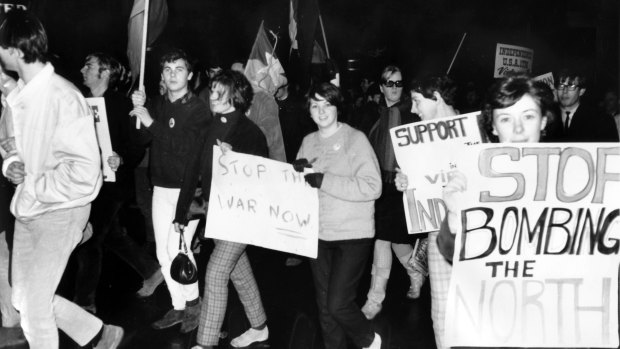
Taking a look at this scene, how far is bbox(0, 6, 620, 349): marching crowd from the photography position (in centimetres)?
379

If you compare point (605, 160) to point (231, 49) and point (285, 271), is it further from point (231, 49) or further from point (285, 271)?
point (231, 49)

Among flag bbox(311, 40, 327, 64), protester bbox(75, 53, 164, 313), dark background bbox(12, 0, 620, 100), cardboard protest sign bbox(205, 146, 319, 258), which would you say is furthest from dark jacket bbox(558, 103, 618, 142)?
dark background bbox(12, 0, 620, 100)

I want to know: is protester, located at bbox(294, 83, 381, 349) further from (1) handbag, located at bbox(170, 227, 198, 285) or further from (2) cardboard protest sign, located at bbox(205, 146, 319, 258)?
(1) handbag, located at bbox(170, 227, 198, 285)

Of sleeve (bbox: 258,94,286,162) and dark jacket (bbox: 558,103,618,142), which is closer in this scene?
dark jacket (bbox: 558,103,618,142)

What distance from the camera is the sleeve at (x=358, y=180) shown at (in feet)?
13.8

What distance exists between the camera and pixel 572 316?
311 cm

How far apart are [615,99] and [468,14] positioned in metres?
7.08

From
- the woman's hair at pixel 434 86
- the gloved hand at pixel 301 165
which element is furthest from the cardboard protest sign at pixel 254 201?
the woman's hair at pixel 434 86

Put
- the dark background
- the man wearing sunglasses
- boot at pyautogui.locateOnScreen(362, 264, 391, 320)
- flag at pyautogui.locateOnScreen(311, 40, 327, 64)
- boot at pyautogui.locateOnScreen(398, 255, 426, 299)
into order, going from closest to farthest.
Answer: boot at pyautogui.locateOnScreen(362, 264, 391, 320) < the man wearing sunglasses < boot at pyautogui.locateOnScreen(398, 255, 426, 299) < flag at pyautogui.locateOnScreen(311, 40, 327, 64) < the dark background

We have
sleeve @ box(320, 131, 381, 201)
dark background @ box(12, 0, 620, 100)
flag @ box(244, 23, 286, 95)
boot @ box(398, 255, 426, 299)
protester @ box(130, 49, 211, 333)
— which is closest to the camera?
sleeve @ box(320, 131, 381, 201)

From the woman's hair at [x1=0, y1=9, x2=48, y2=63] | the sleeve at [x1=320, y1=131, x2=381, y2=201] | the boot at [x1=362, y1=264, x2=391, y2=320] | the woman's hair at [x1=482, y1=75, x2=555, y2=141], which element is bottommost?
the boot at [x1=362, y1=264, x2=391, y2=320]

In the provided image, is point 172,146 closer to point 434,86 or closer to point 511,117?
point 434,86

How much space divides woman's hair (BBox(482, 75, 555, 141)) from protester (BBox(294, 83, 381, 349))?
108 cm

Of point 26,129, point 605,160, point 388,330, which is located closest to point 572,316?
point 605,160
